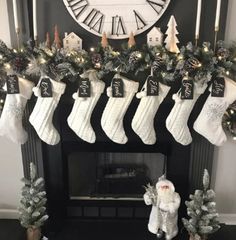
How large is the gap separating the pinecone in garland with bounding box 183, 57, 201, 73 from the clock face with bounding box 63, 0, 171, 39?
0.30 m

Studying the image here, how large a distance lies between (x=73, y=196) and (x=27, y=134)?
601 millimetres

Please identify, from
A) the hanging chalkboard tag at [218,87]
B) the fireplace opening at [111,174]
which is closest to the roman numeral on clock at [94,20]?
the hanging chalkboard tag at [218,87]

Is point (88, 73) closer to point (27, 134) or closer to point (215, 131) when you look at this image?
point (27, 134)

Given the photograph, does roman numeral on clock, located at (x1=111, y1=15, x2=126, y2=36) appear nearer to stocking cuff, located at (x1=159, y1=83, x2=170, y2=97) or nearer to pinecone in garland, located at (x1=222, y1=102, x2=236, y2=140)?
stocking cuff, located at (x1=159, y1=83, x2=170, y2=97)

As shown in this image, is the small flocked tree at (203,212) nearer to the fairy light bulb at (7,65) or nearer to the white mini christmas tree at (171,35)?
the white mini christmas tree at (171,35)

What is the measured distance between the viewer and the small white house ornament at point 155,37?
190cm

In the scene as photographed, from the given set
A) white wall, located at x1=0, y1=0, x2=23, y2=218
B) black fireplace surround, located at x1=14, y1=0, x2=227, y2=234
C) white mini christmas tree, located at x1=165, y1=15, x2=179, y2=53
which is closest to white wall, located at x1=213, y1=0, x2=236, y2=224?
black fireplace surround, located at x1=14, y1=0, x2=227, y2=234

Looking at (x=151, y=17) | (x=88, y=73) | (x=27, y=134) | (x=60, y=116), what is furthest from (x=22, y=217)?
(x=151, y=17)

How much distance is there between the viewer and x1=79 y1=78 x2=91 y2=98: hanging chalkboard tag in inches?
75.8

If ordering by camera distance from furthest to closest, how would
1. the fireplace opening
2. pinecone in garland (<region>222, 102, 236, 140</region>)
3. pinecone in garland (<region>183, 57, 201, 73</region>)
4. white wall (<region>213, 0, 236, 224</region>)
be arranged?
the fireplace opening → white wall (<region>213, 0, 236, 224</region>) → pinecone in garland (<region>222, 102, 236, 140</region>) → pinecone in garland (<region>183, 57, 201, 73</region>)

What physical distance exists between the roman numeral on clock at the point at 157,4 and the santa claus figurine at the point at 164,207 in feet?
3.32

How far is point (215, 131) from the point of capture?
200cm

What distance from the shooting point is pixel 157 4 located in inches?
74.2

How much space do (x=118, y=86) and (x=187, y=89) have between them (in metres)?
0.38
